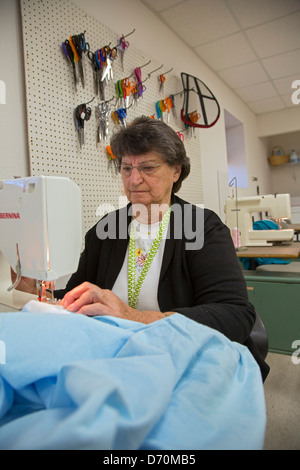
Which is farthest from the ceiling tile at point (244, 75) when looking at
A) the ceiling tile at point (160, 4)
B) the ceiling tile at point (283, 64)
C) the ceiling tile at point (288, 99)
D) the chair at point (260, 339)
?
the chair at point (260, 339)

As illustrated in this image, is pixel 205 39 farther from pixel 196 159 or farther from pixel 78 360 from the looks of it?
pixel 78 360

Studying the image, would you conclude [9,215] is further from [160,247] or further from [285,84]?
[285,84]

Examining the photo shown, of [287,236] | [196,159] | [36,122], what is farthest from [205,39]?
[36,122]

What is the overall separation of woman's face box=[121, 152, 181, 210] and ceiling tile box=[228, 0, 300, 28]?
204 cm

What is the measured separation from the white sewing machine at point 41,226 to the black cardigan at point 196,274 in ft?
1.12

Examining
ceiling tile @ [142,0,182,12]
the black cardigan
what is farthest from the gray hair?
ceiling tile @ [142,0,182,12]

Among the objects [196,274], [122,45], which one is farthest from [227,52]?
[196,274]

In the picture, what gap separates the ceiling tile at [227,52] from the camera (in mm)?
3033

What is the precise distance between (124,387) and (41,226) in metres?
0.52

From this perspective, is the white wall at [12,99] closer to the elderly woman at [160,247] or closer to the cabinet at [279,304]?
the elderly woman at [160,247]

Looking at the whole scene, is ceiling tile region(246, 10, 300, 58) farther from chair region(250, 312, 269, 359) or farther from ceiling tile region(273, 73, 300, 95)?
chair region(250, 312, 269, 359)

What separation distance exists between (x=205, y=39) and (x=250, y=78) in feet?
4.07
